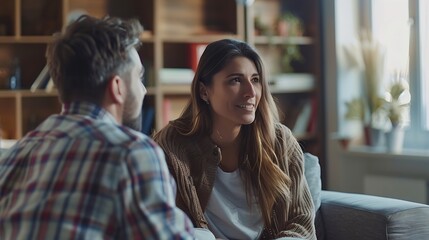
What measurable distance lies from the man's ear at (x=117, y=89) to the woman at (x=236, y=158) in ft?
2.71

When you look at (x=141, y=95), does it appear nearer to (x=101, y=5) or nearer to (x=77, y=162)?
(x=77, y=162)

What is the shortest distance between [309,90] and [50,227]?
346 centimetres

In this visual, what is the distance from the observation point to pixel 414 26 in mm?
3902

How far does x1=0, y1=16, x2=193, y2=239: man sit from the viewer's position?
1131mm

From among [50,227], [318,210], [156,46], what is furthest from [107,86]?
[156,46]

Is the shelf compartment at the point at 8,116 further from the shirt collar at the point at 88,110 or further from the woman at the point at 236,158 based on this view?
the shirt collar at the point at 88,110

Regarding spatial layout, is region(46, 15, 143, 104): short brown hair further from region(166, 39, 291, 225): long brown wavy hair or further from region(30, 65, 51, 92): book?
region(30, 65, 51, 92): book

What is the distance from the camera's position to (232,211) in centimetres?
209

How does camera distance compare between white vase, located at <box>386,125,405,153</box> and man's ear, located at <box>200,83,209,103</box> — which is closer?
man's ear, located at <box>200,83,209,103</box>

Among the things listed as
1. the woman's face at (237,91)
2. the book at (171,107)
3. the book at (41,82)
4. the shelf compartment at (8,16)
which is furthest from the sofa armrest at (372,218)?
the shelf compartment at (8,16)

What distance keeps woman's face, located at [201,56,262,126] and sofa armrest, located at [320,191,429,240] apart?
53 cm

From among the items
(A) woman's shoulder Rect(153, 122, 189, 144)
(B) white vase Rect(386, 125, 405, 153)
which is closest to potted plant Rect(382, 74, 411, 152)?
(B) white vase Rect(386, 125, 405, 153)

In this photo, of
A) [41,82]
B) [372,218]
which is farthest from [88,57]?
[41,82]

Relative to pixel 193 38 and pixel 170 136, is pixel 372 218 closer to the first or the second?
pixel 170 136
